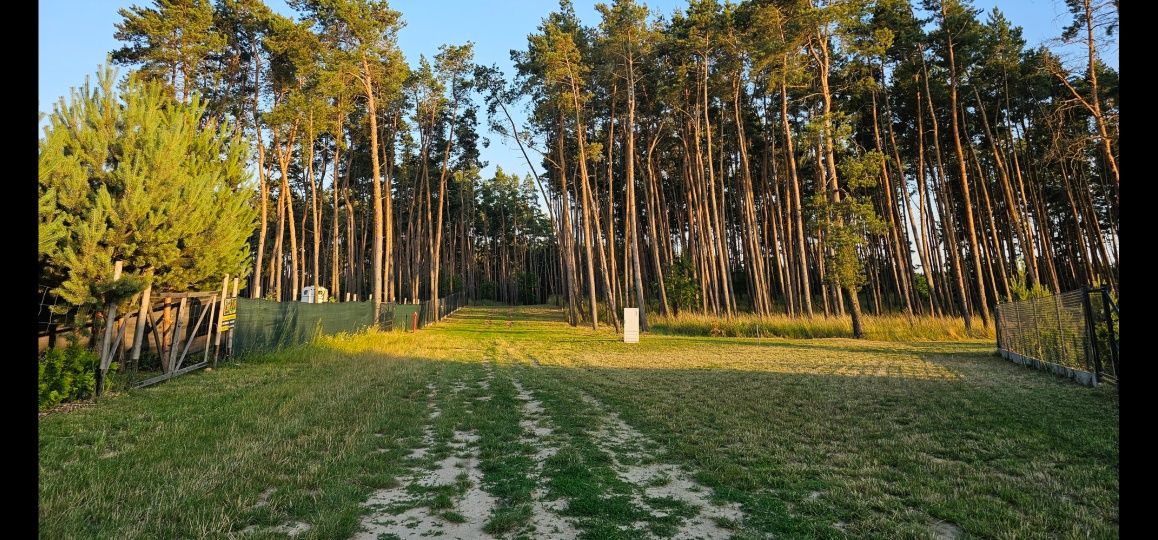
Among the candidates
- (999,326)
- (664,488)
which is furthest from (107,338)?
(999,326)

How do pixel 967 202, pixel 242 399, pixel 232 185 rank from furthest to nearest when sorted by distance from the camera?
1. pixel 967 202
2. pixel 232 185
3. pixel 242 399

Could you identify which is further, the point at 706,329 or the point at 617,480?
the point at 706,329

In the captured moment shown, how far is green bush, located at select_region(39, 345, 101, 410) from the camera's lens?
6441 mm

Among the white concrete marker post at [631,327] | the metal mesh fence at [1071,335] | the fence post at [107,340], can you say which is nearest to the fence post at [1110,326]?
the metal mesh fence at [1071,335]

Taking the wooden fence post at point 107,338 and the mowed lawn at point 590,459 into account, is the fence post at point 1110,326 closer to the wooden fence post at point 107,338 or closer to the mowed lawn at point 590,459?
the mowed lawn at point 590,459

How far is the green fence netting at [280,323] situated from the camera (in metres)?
11.4

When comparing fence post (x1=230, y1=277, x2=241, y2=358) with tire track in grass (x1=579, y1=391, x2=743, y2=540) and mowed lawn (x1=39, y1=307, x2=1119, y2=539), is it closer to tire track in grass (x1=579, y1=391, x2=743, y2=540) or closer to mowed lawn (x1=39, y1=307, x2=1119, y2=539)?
mowed lawn (x1=39, y1=307, x2=1119, y2=539)

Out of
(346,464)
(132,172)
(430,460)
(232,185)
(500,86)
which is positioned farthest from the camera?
(500,86)

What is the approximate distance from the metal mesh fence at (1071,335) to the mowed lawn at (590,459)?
0.59 m

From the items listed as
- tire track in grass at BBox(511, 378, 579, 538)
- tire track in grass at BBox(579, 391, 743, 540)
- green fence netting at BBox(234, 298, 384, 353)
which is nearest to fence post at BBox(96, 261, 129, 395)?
green fence netting at BBox(234, 298, 384, 353)

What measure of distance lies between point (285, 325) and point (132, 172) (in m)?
5.83
